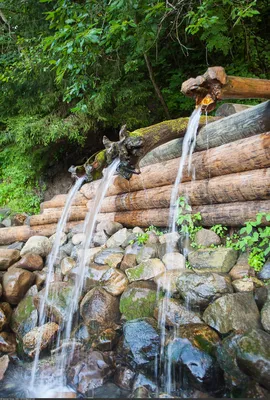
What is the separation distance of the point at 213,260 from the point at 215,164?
1461 mm

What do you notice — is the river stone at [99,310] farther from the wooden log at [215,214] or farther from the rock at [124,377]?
the wooden log at [215,214]

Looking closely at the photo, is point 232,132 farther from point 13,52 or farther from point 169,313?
point 13,52

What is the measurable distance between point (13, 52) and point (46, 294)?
7481mm

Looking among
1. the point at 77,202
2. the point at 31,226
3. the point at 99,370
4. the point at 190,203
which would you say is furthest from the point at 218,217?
the point at 31,226

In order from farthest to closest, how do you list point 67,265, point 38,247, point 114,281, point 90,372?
point 38,247 → point 67,265 → point 114,281 → point 90,372

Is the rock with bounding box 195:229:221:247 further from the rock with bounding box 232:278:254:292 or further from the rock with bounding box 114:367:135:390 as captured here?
the rock with bounding box 114:367:135:390

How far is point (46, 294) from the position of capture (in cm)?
457

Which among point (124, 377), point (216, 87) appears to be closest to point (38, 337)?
point (124, 377)

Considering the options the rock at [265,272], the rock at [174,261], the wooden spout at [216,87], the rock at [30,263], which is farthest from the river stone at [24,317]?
the wooden spout at [216,87]

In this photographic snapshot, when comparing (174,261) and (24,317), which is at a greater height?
(174,261)

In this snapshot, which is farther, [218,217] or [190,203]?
[190,203]

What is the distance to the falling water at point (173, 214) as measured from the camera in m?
2.97

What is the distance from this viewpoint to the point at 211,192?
429 cm

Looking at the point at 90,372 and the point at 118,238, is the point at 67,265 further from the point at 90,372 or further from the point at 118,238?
the point at 90,372
